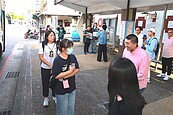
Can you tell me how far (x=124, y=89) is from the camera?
1.32 m

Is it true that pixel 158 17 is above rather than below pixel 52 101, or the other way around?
above

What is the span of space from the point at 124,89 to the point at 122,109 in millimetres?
171

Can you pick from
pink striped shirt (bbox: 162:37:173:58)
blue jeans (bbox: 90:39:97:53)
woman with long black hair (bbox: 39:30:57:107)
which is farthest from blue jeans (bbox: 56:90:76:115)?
blue jeans (bbox: 90:39:97:53)

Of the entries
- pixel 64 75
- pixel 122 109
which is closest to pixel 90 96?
pixel 64 75

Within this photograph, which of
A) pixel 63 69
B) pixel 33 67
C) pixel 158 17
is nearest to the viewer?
pixel 63 69

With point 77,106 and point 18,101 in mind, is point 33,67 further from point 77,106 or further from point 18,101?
point 77,106

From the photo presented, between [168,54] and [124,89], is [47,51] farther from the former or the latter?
[168,54]

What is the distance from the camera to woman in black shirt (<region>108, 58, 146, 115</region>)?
133 cm

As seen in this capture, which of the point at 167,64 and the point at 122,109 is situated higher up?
the point at 122,109

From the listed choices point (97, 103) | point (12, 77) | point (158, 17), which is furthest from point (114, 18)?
point (97, 103)

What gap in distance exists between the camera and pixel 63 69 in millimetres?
2340

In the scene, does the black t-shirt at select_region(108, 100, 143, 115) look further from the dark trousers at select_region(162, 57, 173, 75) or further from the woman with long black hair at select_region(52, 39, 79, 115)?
the dark trousers at select_region(162, 57, 173, 75)

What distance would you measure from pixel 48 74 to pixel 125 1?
492 cm

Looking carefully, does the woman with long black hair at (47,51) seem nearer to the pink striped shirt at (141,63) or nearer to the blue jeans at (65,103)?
the blue jeans at (65,103)
